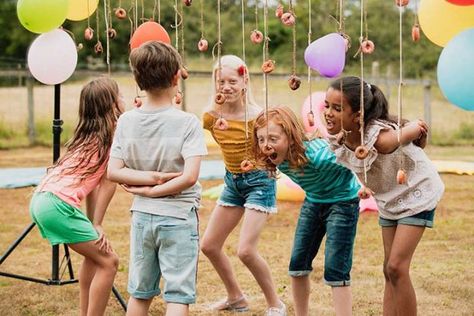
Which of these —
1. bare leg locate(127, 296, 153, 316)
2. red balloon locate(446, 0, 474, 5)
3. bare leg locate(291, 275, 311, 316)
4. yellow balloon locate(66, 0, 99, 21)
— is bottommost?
bare leg locate(291, 275, 311, 316)

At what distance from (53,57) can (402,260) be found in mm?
1982

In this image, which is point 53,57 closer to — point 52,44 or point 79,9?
point 52,44

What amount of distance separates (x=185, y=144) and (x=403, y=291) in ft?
3.72

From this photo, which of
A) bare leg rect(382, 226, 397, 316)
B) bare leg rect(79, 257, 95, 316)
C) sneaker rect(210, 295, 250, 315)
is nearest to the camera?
bare leg rect(382, 226, 397, 316)

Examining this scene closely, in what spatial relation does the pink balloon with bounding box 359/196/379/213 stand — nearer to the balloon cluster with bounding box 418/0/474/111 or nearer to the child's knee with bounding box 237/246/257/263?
the child's knee with bounding box 237/246/257/263

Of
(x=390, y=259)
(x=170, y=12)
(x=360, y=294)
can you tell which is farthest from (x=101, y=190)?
(x=170, y=12)

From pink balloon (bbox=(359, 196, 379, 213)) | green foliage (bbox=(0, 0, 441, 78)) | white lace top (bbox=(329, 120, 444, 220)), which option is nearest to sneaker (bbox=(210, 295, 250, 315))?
white lace top (bbox=(329, 120, 444, 220))

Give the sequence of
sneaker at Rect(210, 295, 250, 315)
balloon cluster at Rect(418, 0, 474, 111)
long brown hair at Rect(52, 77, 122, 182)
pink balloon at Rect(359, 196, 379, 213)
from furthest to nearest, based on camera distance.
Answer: pink balloon at Rect(359, 196, 379, 213), sneaker at Rect(210, 295, 250, 315), long brown hair at Rect(52, 77, 122, 182), balloon cluster at Rect(418, 0, 474, 111)

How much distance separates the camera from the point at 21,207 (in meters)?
7.75

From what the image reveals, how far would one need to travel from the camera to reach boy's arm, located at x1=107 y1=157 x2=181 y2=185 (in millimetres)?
3176

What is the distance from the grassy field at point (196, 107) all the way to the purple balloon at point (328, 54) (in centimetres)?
814

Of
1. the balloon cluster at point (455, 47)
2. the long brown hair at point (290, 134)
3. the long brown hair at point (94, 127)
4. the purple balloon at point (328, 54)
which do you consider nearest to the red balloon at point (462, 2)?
the balloon cluster at point (455, 47)

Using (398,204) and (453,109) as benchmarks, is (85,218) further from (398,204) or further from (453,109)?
(453,109)

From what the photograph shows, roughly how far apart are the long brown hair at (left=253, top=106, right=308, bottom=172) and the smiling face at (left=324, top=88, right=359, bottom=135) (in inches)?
10.4
